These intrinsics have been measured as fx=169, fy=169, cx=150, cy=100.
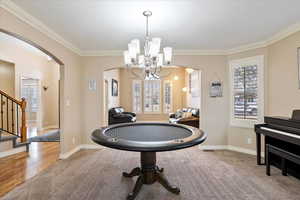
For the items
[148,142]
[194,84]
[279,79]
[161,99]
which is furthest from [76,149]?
[161,99]

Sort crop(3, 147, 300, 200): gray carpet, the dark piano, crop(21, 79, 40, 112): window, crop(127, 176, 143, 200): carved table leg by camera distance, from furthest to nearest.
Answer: crop(21, 79, 40, 112): window, the dark piano, crop(3, 147, 300, 200): gray carpet, crop(127, 176, 143, 200): carved table leg

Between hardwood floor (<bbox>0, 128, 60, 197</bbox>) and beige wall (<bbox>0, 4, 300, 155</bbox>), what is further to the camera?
beige wall (<bbox>0, 4, 300, 155</bbox>)

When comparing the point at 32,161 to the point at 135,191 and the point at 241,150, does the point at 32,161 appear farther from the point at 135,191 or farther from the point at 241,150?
the point at 241,150

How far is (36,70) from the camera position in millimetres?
6270

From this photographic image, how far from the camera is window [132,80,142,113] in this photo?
28.5ft

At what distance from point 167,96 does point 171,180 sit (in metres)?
6.37

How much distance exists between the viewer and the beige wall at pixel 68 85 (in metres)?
2.80

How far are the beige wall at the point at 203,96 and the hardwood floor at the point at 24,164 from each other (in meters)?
0.91

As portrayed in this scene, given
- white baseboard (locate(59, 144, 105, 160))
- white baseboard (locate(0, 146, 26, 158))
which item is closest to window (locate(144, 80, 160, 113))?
white baseboard (locate(59, 144, 105, 160))

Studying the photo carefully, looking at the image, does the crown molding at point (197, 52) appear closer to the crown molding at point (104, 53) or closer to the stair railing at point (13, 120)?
the crown molding at point (104, 53)

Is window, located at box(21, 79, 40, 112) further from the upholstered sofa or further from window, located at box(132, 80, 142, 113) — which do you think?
the upholstered sofa

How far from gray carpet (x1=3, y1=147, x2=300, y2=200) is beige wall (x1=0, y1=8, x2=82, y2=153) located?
1.94 ft

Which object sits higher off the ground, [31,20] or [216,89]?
[31,20]

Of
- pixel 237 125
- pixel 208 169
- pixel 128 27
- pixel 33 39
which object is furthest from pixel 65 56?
pixel 237 125
